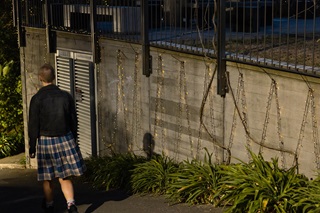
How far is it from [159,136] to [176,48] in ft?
4.56

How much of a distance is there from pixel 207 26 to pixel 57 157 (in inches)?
142

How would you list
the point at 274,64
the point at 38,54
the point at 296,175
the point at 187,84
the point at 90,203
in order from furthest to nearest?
the point at 38,54
the point at 187,84
the point at 90,203
the point at 274,64
the point at 296,175

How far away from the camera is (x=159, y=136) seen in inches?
396

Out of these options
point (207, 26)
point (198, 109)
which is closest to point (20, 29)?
point (207, 26)

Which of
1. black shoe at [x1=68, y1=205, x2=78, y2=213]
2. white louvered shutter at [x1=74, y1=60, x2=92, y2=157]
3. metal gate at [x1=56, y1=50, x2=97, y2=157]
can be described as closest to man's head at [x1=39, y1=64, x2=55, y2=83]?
black shoe at [x1=68, y1=205, x2=78, y2=213]

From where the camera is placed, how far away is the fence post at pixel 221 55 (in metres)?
Answer: 8.53

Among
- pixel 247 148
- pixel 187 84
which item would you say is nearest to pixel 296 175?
pixel 247 148

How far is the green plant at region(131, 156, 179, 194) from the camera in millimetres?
8766

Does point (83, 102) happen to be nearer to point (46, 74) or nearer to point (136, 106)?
point (136, 106)

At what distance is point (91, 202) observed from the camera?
8.62m

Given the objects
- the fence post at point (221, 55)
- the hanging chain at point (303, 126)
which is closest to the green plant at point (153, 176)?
the fence post at point (221, 55)

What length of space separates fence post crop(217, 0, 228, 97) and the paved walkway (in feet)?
5.03

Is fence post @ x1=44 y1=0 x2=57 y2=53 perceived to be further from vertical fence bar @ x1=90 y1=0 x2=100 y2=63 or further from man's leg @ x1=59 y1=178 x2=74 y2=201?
man's leg @ x1=59 y1=178 x2=74 y2=201

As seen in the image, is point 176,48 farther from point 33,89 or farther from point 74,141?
point 33,89
